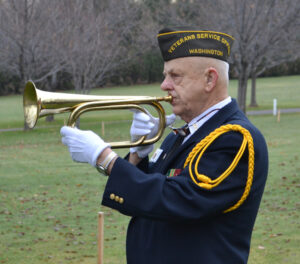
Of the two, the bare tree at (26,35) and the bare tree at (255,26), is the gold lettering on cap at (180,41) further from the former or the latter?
the bare tree at (26,35)

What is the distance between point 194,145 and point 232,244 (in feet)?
1.70

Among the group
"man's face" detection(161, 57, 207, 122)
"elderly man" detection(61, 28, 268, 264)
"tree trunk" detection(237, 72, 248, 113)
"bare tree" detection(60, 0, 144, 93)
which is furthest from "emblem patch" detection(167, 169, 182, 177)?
"tree trunk" detection(237, 72, 248, 113)

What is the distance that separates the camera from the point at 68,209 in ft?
29.1

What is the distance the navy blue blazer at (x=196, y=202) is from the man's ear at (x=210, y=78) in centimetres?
14

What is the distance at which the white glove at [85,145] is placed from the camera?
2.57 m

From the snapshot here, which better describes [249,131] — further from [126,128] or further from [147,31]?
[147,31]

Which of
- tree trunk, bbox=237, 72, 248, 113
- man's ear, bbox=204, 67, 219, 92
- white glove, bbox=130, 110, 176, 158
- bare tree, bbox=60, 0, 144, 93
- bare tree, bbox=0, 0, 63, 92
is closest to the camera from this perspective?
man's ear, bbox=204, 67, 219, 92

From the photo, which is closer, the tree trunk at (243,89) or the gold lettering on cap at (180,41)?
the gold lettering on cap at (180,41)

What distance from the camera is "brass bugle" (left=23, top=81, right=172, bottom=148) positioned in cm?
289

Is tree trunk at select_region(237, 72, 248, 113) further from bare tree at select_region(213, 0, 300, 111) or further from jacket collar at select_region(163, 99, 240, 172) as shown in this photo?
jacket collar at select_region(163, 99, 240, 172)

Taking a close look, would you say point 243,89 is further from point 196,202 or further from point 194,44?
point 196,202

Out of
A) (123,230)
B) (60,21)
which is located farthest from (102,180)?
(60,21)

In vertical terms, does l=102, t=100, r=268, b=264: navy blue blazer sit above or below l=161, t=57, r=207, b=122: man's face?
below

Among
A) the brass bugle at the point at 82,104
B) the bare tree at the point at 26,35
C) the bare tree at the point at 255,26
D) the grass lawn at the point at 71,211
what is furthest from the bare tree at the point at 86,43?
the brass bugle at the point at 82,104
